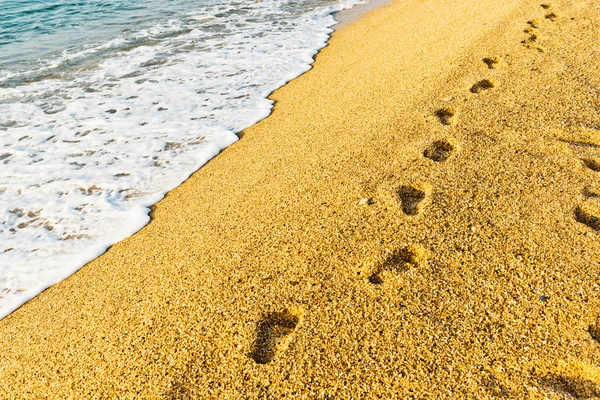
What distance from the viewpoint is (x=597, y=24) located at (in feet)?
16.2

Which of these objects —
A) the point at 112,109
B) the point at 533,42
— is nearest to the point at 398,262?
the point at 533,42

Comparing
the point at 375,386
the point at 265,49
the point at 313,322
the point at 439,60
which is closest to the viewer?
the point at 375,386

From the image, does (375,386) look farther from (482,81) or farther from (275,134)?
(482,81)

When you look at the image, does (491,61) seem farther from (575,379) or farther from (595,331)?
(575,379)

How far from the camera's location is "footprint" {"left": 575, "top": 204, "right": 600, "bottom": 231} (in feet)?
7.36

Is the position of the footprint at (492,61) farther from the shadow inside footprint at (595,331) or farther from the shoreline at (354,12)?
the shoreline at (354,12)

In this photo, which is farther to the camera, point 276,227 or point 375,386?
point 276,227

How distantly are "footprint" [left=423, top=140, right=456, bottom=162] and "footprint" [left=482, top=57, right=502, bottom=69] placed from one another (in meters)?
1.75

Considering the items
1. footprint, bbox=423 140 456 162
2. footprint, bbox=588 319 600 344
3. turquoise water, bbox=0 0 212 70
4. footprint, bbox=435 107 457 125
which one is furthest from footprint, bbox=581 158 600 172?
turquoise water, bbox=0 0 212 70

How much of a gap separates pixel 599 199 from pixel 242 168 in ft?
8.14

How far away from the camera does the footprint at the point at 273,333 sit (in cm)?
188

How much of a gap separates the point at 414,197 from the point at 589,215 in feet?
3.11

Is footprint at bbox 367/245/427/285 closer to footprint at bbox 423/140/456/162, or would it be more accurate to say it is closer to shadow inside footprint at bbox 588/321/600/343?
shadow inside footprint at bbox 588/321/600/343

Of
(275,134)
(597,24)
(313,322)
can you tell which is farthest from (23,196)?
(597,24)
